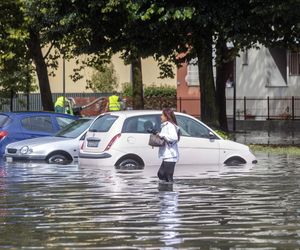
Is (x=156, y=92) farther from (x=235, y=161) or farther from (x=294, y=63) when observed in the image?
(x=235, y=161)

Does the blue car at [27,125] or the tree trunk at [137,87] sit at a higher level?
the tree trunk at [137,87]

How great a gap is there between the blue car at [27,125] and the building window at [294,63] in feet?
66.3

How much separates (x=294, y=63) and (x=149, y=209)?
98.0ft

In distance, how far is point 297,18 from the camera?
80.0 ft

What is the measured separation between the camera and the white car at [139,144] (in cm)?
1748

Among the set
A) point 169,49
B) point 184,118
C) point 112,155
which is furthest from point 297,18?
point 112,155

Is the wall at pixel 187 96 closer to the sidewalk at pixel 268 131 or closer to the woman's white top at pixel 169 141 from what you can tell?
the sidewalk at pixel 268 131

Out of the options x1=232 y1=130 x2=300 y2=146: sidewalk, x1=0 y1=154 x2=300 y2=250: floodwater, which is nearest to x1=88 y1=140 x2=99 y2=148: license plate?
x1=0 y1=154 x2=300 y2=250: floodwater

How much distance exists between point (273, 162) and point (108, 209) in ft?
32.4

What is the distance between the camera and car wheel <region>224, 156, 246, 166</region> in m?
18.5

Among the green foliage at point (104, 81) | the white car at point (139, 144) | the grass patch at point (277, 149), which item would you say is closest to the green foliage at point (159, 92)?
the green foliage at point (104, 81)

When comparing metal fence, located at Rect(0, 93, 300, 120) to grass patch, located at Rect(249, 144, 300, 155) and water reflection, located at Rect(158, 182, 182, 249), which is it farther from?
water reflection, located at Rect(158, 182, 182, 249)

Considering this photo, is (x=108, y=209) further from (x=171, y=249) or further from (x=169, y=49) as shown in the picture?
(x=169, y=49)

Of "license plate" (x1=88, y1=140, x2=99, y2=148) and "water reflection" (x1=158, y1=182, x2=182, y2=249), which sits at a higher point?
"license plate" (x1=88, y1=140, x2=99, y2=148)
